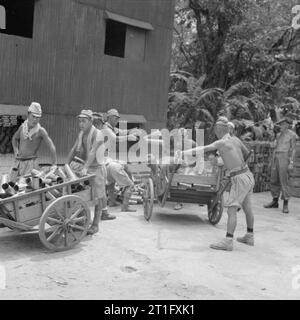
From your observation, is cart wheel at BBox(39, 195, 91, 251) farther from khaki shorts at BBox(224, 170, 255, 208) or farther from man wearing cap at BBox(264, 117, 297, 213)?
man wearing cap at BBox(264, 117, 297, 213)

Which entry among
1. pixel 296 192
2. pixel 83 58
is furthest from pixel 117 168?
pixel 296 192

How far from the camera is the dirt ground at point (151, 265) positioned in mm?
4879

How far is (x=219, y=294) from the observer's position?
4926 mm

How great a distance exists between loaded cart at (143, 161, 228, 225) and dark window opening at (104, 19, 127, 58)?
6.40m

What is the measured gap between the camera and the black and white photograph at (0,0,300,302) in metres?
5.48

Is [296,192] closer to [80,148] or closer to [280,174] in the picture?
[280,174]

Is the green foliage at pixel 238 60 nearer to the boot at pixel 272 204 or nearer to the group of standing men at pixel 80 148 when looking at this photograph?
the boot at pixel 272 204

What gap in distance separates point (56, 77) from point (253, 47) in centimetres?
983

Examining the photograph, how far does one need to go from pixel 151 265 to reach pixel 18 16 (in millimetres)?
8297

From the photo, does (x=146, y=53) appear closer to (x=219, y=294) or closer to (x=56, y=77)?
(x=56, y=77)

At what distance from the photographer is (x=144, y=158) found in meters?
12.5

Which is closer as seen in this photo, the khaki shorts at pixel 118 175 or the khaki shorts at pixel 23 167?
the khaki shorts at pixel 23 167

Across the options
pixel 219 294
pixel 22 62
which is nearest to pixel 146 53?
pixel 22 62

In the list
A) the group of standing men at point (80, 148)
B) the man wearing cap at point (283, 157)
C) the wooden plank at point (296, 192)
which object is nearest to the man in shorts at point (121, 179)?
the group of standing men at point (80, 148)
